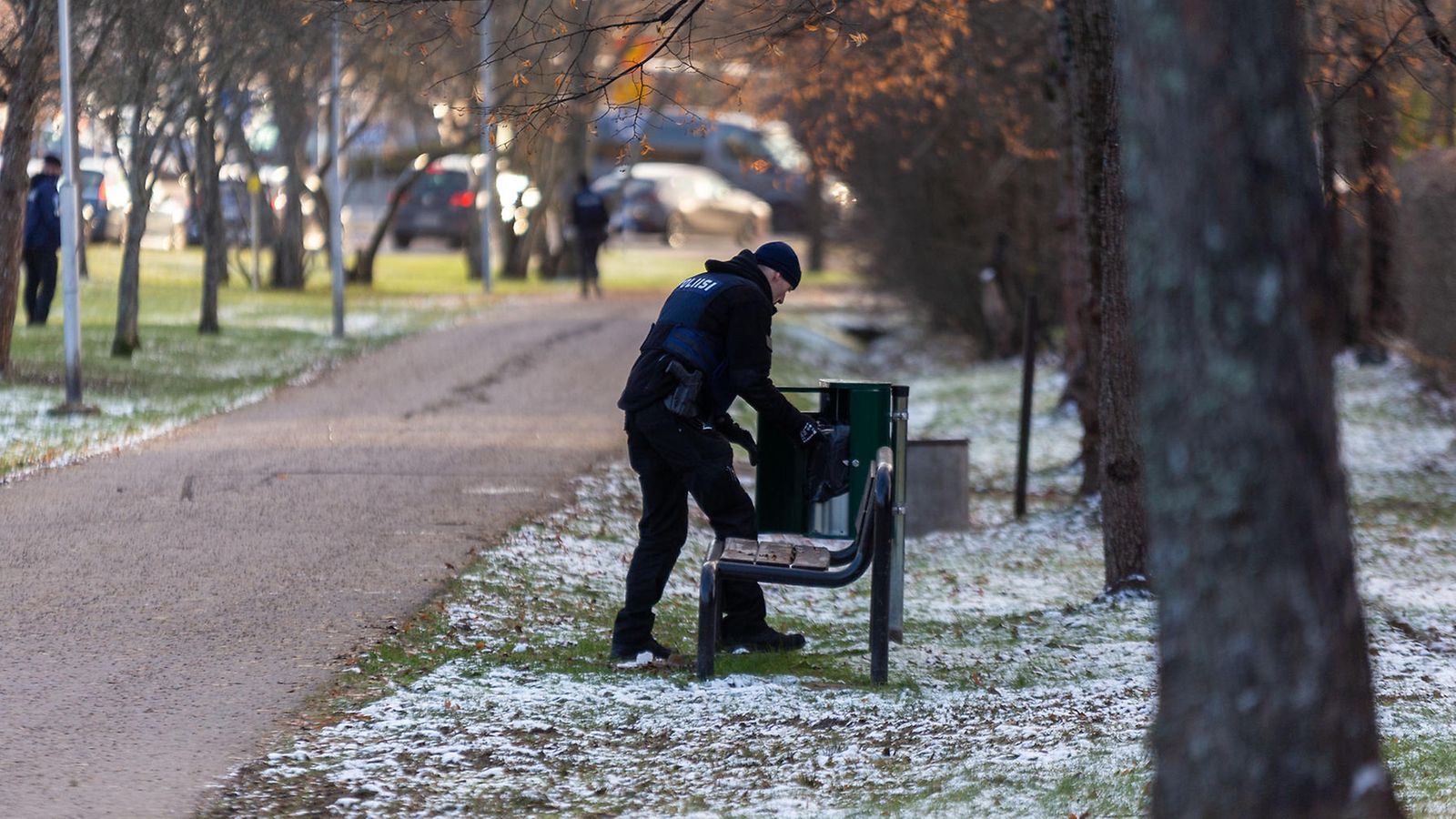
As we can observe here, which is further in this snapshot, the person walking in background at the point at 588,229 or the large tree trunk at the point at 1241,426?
the person walking in background at the point at 588,229

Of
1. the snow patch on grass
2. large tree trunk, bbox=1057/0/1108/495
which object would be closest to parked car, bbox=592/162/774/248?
large tree trunk, bbox=1057/0/1108/495

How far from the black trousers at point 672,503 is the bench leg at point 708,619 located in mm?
267

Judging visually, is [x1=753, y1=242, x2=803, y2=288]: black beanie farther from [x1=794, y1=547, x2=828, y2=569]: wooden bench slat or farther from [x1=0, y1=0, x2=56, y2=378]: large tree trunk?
[x1=0, y1=0, x2=56, y2=378]: large tree trunk

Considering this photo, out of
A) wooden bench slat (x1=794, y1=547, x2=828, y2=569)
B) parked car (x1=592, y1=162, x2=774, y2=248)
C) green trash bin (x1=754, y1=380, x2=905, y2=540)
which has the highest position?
parked car (x1=592, y1=162, x2=774, y2=248)

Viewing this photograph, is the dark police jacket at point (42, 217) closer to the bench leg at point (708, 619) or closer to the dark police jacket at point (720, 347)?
the dark police jacket at point (720, 347)

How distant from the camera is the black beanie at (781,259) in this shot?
654cm

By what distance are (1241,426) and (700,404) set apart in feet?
10.3

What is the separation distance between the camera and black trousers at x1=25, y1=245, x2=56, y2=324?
19078 mm

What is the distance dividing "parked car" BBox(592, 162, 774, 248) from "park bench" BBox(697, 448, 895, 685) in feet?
112

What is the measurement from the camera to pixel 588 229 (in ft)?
86.8

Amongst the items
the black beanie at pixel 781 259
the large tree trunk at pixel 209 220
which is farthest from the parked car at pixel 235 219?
the black beanie at pixel 781 259

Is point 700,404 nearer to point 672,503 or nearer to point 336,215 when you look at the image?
point 672,503

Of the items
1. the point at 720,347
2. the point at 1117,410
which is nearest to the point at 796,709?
the point at 720,347

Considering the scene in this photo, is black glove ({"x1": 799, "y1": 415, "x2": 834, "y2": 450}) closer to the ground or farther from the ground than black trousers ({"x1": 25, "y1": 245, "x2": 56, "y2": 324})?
closer to the ground
